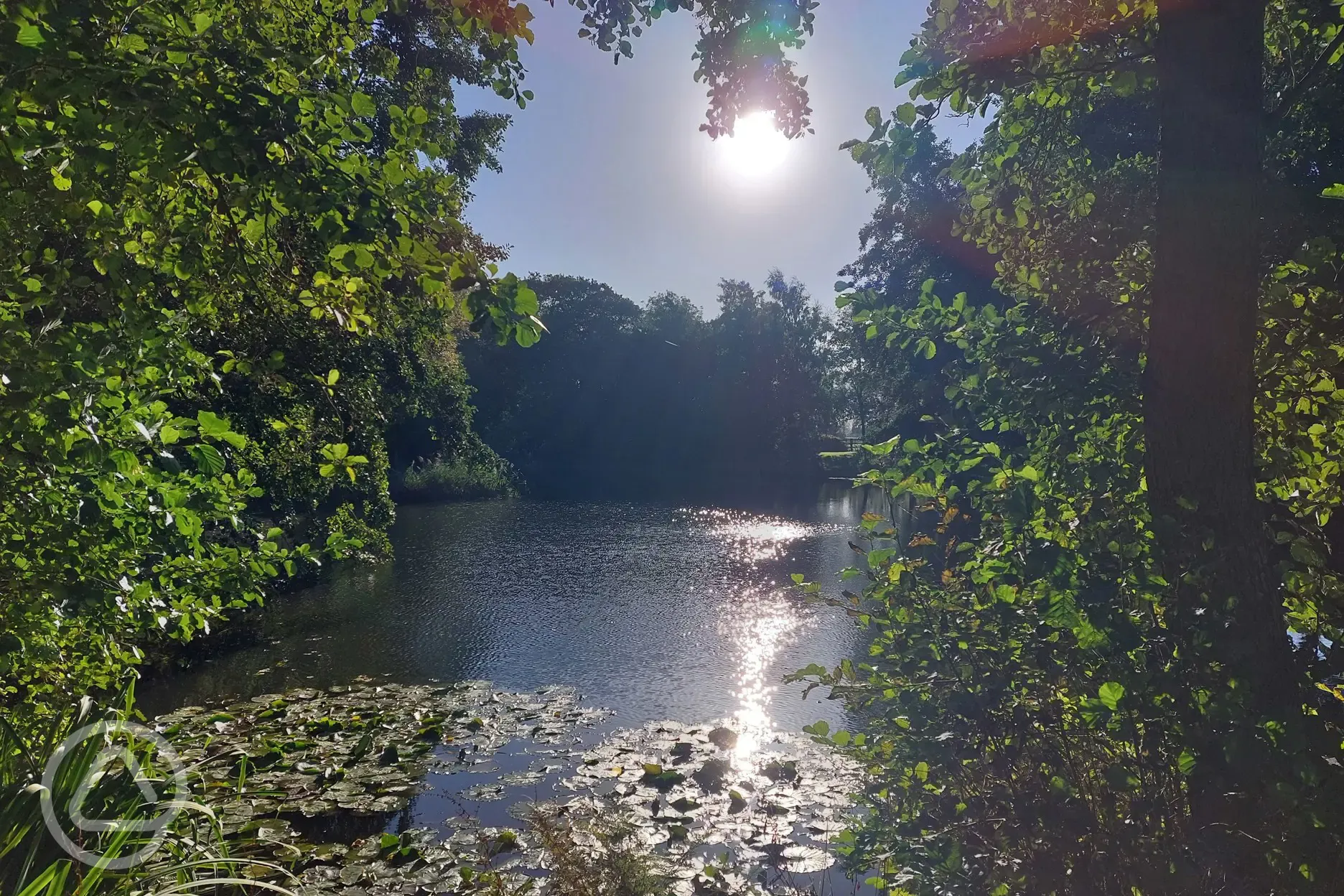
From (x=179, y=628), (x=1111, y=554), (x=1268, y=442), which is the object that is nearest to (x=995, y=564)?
(x=1111, y=554)

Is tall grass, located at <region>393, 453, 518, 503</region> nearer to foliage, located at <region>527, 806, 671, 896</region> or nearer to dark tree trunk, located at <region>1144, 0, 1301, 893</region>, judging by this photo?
foliage, located at <region>527, 806, 671, 896</region>

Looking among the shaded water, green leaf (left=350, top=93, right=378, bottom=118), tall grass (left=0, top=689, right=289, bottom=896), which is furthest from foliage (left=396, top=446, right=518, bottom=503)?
green leaf (left=350, top=93, right=378, bottom=118)

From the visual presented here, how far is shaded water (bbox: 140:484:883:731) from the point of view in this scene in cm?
1233

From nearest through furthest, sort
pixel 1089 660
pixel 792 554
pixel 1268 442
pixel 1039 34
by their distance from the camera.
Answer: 1. pixel 1089 660
2. pixel 1268 442
3. pixel 1039 34
4. pixel 792 554

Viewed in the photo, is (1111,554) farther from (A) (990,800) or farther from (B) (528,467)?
(B) (528,467)

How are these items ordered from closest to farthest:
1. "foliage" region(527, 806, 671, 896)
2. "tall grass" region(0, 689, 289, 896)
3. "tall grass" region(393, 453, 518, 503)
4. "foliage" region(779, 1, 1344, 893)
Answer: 1. "foliage" region(779, 1, 1344, 893)
2. "tall grass" region(0, 689, 289, 896)
3. "foliage" region(527, 806, 671, 896)
4. "tall grass" region(393, 453, 518, 503)

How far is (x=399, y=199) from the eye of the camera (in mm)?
2213

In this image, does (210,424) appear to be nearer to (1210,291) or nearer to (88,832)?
(88,832)

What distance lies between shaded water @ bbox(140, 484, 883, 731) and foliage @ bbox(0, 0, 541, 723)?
8786mm

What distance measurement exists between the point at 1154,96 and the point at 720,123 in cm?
218

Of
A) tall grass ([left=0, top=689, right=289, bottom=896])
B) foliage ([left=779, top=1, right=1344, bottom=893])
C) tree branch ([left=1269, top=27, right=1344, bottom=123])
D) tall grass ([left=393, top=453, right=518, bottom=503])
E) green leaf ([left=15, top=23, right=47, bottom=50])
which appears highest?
tree branch ([left=1269, top=27, right=1344, bottom=123])

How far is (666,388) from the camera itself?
240 feet

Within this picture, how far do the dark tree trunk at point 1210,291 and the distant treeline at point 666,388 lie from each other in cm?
6199

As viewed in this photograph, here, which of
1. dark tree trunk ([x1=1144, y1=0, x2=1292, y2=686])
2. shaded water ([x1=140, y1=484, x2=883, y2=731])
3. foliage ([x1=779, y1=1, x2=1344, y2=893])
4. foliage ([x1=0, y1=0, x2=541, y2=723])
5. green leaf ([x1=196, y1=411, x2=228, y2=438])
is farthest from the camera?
shaded water ([x1=140, y1=484, x2=883, y2=731])
